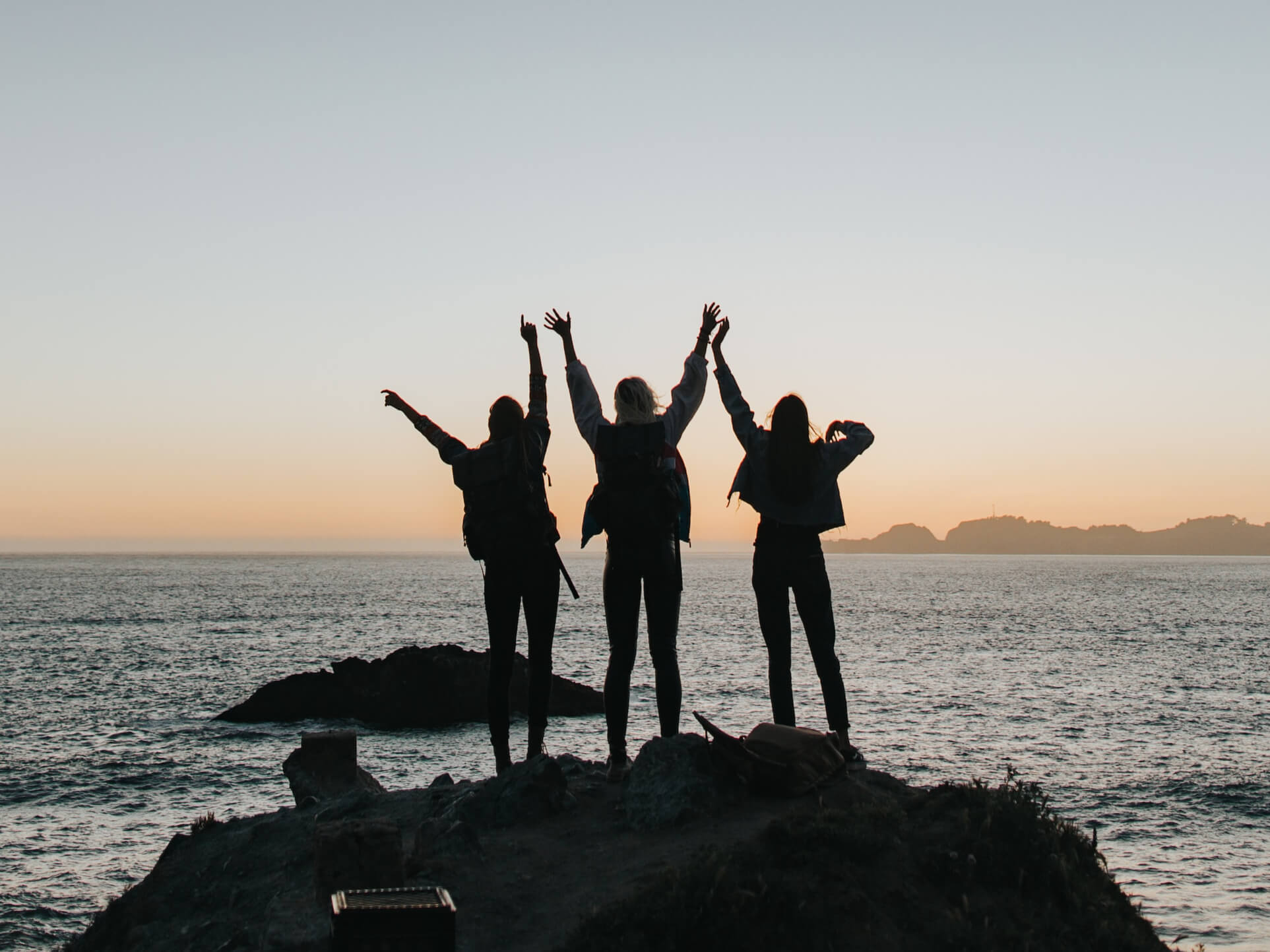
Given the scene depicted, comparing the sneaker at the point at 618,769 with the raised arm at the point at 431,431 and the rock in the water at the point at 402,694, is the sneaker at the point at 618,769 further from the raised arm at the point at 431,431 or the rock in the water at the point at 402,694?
the rock in the water at the point at 402,694

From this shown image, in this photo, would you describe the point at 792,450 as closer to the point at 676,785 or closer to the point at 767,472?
the point at 767,472

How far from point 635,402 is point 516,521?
1.44 metres

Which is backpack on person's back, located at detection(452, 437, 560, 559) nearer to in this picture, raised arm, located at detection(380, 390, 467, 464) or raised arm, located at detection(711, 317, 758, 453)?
raised arm, located at detection(380, 390, 467, 464)

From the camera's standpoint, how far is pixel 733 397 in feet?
29.1

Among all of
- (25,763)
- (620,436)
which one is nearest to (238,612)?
(25,763)

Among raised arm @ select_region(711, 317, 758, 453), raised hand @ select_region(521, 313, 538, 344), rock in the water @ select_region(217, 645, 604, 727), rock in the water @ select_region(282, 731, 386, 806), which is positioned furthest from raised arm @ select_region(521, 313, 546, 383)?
rock in the water @ select_region(217, 645, 604, 727)

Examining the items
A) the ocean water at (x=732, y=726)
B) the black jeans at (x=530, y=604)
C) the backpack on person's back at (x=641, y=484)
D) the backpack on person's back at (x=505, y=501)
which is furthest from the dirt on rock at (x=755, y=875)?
the ocean water at (x=732, y=726)

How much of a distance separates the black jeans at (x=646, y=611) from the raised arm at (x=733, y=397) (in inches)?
50.2

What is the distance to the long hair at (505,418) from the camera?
8.80m

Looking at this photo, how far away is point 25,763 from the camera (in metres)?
26.8

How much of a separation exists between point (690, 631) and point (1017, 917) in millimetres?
65830

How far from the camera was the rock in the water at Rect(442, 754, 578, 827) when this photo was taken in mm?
8648

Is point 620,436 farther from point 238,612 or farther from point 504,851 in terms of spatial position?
point 238,612

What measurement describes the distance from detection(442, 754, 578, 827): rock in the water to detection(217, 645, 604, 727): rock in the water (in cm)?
2431
